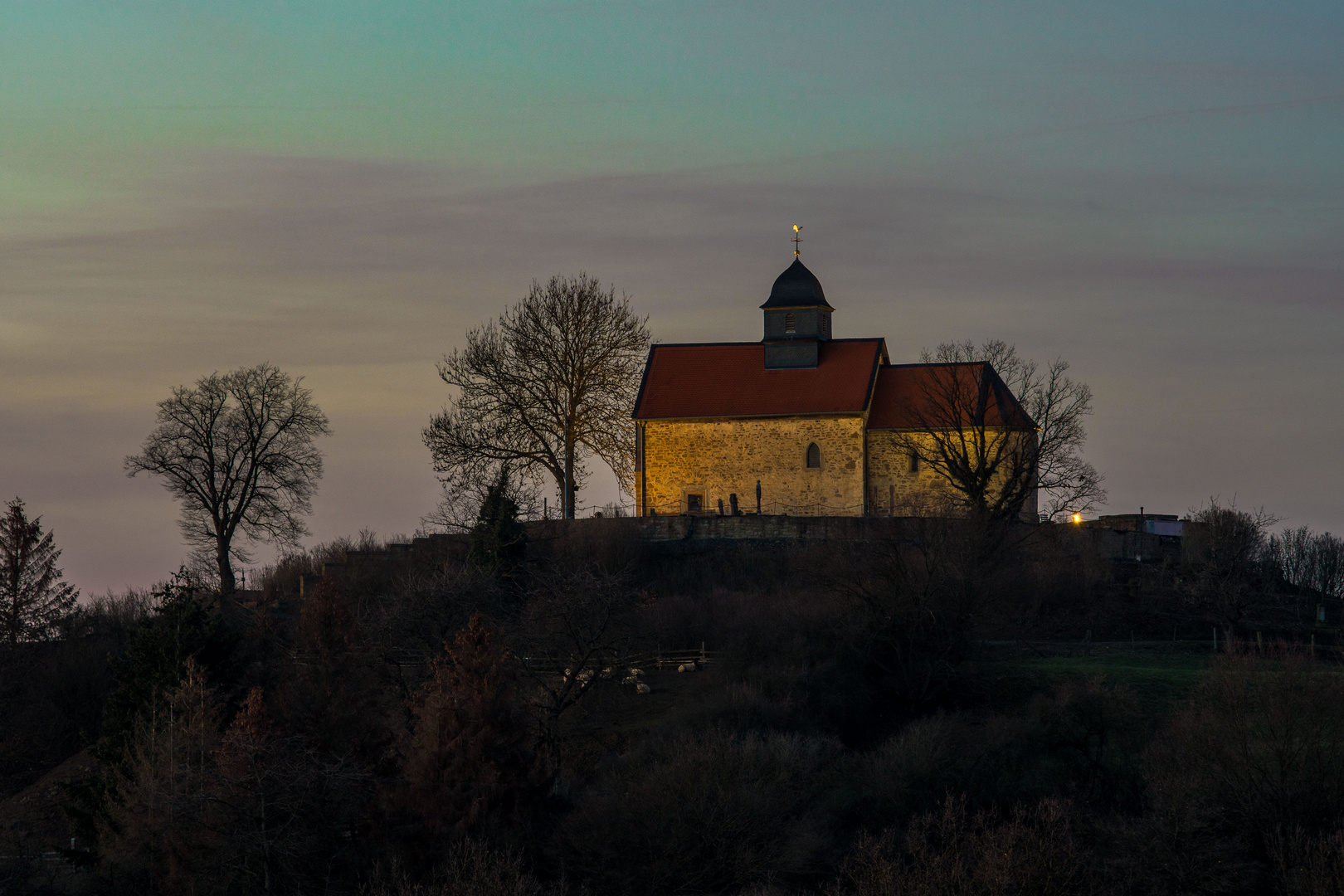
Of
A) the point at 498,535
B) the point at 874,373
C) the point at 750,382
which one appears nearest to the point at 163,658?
the point at 498,535

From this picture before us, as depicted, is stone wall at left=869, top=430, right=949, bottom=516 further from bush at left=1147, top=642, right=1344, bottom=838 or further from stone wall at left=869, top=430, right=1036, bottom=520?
bush at left=1147, top=642, right=1344, bottom=838

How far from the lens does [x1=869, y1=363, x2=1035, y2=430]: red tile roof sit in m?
51.1

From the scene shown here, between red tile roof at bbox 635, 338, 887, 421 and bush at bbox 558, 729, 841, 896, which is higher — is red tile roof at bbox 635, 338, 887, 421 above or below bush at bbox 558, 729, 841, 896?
above

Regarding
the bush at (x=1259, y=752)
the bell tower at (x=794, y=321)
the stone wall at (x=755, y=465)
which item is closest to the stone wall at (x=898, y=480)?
the stone wall at (x=755, y=465)

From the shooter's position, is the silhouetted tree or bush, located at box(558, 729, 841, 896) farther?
the silhouetted tree

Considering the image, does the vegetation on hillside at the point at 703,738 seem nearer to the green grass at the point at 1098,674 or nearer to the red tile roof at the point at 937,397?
the green grass at the point at 1098,674

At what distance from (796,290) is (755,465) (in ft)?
22.1

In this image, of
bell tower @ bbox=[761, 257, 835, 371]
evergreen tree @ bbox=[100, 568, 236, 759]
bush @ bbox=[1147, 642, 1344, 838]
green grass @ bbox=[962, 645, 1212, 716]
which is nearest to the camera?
bush @ bbox=[1147, 642, 1344, 838]

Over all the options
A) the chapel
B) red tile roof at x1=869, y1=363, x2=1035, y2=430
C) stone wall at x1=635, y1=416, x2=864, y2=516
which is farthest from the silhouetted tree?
red tile roof at x1=869, y1=363, x2=1035, y2=430

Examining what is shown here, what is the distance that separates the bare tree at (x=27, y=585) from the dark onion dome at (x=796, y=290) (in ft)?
83.0

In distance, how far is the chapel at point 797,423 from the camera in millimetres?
51969

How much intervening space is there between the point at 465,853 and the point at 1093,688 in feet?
48.2

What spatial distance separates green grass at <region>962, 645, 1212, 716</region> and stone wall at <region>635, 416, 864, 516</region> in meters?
12.7

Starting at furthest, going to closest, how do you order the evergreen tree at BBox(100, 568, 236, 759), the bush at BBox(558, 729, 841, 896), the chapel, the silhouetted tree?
the chapel, the evergreen tree at BBox(100, 568, 236, 759), the silhouetted tree, the bush at BBox(558, 729, 841, 896)
